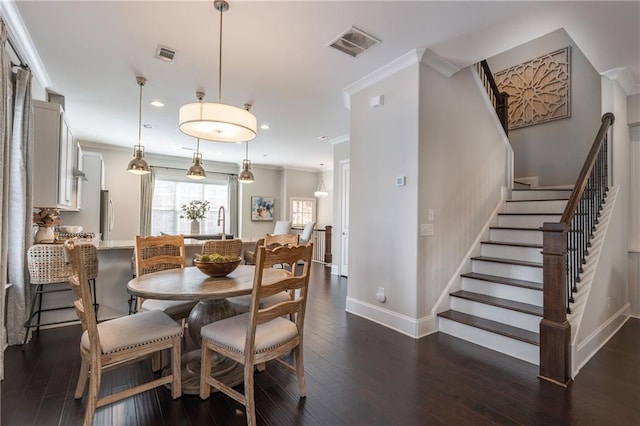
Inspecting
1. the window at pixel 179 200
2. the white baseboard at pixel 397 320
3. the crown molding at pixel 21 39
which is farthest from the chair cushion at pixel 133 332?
the window at pixel 179 200

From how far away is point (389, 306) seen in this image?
345 centimetres

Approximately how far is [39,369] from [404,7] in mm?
4038

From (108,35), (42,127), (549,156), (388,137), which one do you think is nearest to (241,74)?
(108,35)

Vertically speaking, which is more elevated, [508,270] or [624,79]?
[624,79]

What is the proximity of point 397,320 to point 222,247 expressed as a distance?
2.03 metres

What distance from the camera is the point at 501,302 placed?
3.09m

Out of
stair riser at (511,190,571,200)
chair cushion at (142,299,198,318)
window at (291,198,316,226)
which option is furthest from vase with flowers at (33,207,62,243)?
window at (291,198,316,226)

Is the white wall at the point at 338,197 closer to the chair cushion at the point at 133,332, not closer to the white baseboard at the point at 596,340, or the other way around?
the white baseboard at the point at 596,340

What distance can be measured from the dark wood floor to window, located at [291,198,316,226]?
668 centimetres

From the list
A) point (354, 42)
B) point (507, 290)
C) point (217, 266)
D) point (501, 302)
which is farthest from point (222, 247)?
point (507, 290)

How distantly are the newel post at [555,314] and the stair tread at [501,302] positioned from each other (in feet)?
1.48

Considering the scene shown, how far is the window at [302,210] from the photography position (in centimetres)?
953

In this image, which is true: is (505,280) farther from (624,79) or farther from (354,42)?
(354,42)

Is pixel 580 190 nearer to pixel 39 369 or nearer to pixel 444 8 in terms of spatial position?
pixel 444 8
